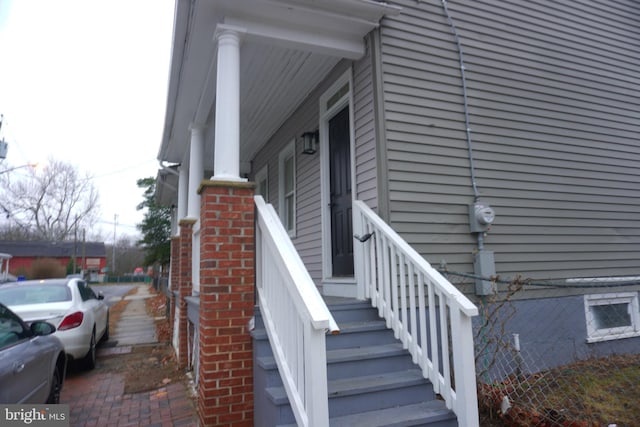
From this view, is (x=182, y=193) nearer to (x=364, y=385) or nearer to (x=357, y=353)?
(x=357, y=353)

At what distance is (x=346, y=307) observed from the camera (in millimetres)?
3354

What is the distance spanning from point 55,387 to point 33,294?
2517 mm

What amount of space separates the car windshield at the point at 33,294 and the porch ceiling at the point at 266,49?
2.88 m

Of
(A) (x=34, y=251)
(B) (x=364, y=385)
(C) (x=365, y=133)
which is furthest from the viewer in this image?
(A) (x=34, y=251)

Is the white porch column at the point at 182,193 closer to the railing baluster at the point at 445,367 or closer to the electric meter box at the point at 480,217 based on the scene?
the electric meter box at the point at 480,217

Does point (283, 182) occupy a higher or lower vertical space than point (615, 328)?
higher

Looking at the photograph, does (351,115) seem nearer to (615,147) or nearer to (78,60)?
(615,147)

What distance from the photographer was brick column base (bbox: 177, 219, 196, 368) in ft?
17.9

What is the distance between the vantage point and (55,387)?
11.4ft

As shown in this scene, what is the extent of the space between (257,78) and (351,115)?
1542 millimetres

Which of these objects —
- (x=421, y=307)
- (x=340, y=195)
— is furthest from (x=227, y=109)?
(x=421, y=307)

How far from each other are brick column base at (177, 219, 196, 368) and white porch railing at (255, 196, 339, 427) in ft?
9.45

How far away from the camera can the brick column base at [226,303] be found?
289 cm

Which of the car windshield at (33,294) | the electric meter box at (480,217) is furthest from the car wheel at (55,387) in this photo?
the electric meter box at (480,217)
